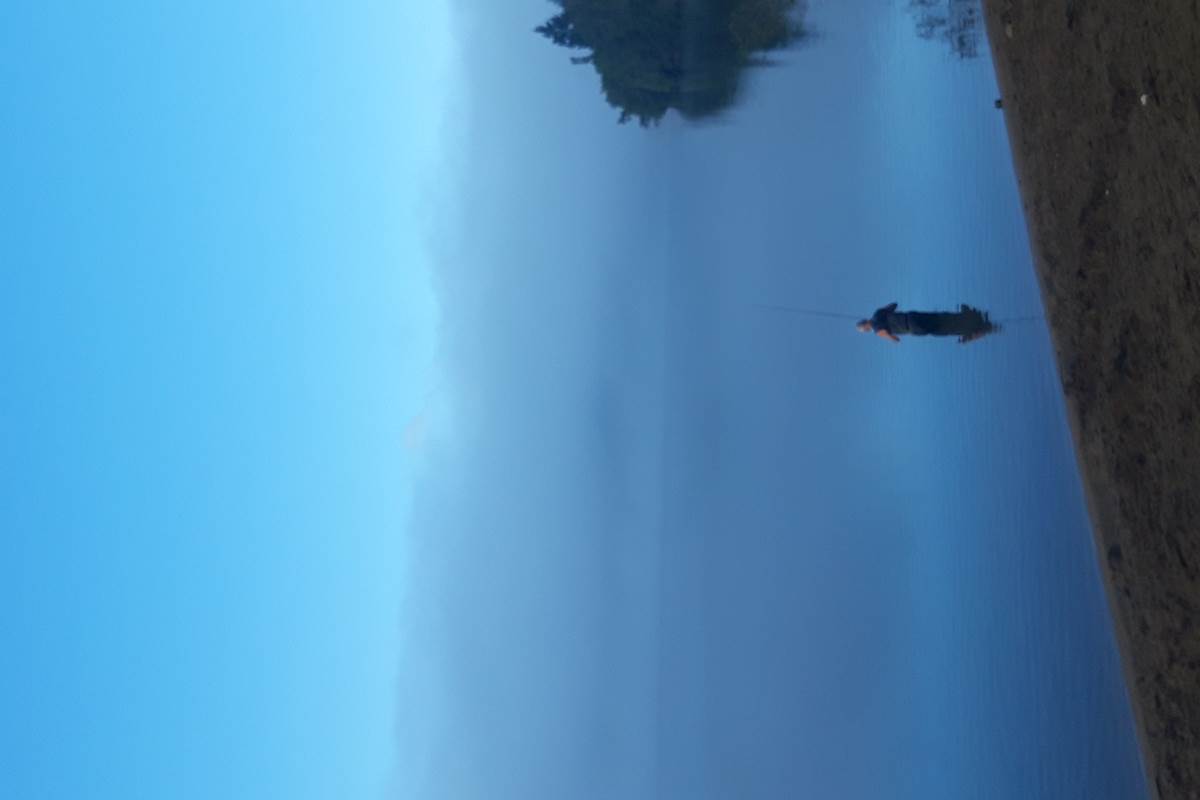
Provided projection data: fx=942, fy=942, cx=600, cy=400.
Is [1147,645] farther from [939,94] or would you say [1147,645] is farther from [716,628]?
[716,628]

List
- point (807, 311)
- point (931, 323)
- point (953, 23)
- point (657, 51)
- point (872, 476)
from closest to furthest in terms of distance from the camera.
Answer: point (931, 323)
point (953, 23)
point (872, 476)
point (807, 311)
point (657, 51)

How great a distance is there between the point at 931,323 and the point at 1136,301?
2022mm

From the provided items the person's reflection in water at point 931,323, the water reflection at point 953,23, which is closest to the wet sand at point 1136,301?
the person's reflection in water at point 931,323

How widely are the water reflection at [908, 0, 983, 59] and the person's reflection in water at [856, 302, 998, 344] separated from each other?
2.06 m

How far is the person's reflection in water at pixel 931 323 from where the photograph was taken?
577cm

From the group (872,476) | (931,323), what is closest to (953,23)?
(931,323)

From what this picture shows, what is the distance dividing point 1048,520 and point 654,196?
24.0ft

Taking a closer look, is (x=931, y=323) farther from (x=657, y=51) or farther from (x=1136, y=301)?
(x=657, y=51)

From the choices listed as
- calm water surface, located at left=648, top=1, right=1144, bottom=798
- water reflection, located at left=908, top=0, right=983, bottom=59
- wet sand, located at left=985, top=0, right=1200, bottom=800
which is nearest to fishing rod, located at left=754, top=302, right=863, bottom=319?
calm water surface, located at left=648, top=1, right=1144, bottom=798

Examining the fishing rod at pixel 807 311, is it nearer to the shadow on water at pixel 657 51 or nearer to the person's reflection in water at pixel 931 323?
the person's reflection in water at pixel 931 323

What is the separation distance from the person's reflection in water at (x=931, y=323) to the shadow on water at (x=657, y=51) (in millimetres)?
5713

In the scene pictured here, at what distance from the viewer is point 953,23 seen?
709cm

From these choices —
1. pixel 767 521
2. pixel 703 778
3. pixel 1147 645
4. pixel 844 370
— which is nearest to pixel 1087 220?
pixel 1147 645

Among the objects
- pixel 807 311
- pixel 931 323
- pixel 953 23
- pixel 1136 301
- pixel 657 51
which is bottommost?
pixel 1136 301
